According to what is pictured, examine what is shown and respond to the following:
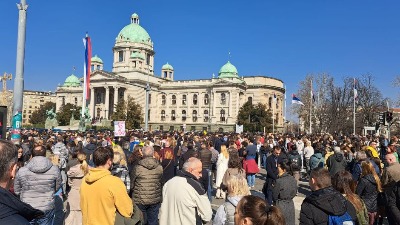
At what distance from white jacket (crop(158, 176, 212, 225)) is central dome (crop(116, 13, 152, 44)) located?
9626 centimetres

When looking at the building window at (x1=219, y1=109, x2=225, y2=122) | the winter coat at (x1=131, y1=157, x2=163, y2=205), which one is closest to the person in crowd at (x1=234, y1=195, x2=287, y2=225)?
the winter coat at (x1=131, y1=157, x2=163, y2=205)

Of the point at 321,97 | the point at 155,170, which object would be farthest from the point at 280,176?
the point at 321,97

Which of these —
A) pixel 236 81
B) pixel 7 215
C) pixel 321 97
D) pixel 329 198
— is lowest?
pixel 329 198

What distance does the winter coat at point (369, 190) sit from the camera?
716cm

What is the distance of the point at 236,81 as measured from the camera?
87.6 metres

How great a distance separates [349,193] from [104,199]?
3409 millimetres

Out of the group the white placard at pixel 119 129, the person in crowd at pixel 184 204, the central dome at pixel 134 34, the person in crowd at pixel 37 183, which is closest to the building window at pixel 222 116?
the central dome at pixel 134 34

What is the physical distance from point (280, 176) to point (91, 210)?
3599 mm

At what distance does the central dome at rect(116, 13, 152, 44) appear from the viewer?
323 ft

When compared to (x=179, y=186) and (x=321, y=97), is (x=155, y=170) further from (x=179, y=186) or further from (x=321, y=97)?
(x=321, y=97)

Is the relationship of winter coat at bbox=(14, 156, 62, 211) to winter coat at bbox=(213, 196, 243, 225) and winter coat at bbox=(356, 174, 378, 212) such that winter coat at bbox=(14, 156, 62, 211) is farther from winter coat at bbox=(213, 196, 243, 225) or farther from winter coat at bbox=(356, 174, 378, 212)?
winter coat at bbox=(356, 174, 378, 212)

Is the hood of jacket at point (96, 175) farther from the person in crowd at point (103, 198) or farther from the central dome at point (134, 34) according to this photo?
the central dome at point (134, 34)

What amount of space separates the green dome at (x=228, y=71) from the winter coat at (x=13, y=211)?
89563mm

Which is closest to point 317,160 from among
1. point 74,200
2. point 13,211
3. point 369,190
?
point 369,190
